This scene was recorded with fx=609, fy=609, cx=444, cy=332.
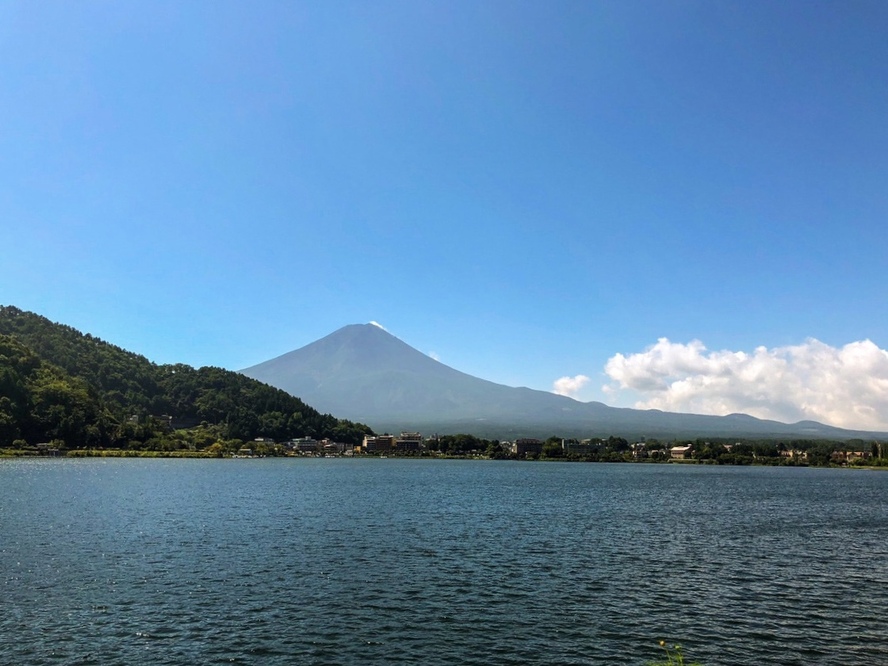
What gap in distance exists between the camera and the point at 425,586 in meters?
23.4

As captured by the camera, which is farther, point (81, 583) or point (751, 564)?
point (751, 564)

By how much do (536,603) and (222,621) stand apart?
34.2ft

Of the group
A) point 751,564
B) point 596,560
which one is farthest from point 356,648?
point 751,564

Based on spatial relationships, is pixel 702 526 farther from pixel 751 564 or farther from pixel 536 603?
pixel 536 603

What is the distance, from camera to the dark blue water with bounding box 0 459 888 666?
16844 mm

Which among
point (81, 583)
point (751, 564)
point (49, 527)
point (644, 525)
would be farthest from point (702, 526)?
point (49, 527)

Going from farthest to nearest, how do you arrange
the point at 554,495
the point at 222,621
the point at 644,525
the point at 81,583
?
the point at 554,495, the point at 644,525, the point at 81,583, the point at 222,621

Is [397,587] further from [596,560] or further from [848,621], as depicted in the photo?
[848,621]

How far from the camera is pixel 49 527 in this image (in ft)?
113

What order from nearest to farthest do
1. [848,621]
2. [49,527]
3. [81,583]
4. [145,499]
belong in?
1. [848,621]
2. [81,583]
3. [49,527]
4. [145,499]

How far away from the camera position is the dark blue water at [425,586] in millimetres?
16844

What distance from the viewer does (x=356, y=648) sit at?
54.6 feet

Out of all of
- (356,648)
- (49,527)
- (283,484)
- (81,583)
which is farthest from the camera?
(283,484)

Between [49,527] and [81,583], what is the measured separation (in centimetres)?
1506
